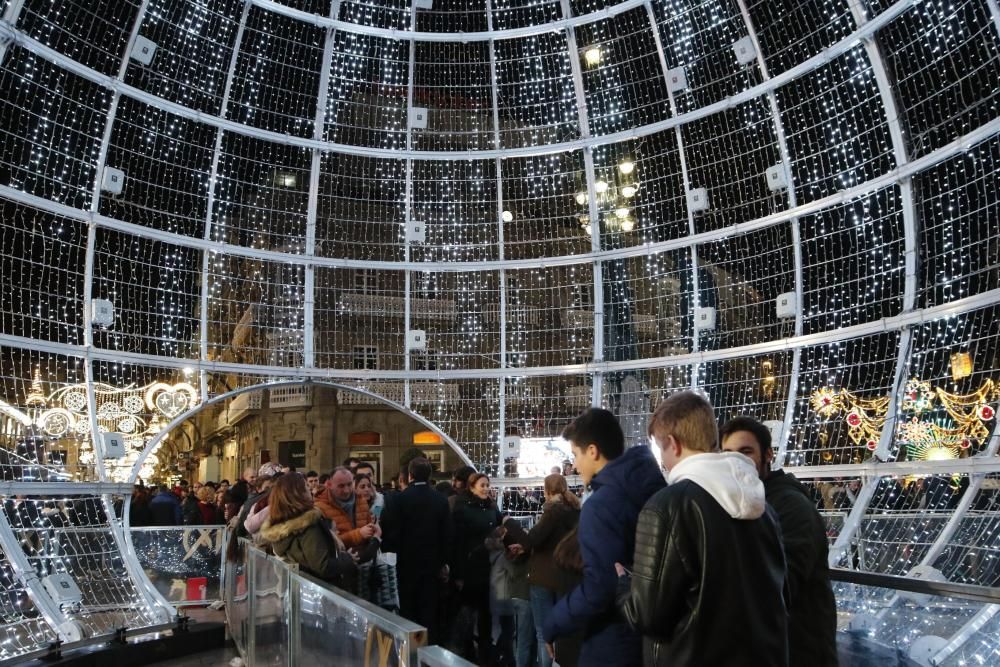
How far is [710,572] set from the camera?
2545 mm

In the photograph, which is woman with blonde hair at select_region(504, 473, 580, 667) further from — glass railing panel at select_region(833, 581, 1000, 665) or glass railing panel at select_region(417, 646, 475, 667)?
glass railing panel at select_region(417, 646, 475, 667)

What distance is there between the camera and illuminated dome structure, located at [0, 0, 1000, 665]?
10906 millimetres

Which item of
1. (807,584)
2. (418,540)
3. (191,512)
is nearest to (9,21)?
(191,512)

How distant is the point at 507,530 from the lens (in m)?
7.69

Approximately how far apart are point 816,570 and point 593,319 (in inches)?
446

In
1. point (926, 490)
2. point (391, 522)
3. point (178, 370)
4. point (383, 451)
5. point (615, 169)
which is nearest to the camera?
point (391, 522)

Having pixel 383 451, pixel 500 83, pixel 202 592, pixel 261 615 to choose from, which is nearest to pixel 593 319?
pixel 500 83

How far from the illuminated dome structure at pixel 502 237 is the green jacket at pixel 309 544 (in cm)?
516

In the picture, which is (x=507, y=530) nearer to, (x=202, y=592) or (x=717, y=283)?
(x=202, y=592)

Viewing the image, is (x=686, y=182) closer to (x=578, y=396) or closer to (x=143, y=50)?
(x=578, y=396)

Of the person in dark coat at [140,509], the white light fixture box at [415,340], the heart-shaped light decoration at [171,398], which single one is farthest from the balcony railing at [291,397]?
the heart-shaped light decoration at [171,398]

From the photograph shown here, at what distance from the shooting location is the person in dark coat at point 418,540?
744cm

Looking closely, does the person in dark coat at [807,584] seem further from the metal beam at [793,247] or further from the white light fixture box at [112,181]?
the white light fixture box at [112,181]

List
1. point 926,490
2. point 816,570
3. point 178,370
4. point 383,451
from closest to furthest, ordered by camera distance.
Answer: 1. point 816,570
2. point 926,490
3. point 178,370
4. point 383,451
